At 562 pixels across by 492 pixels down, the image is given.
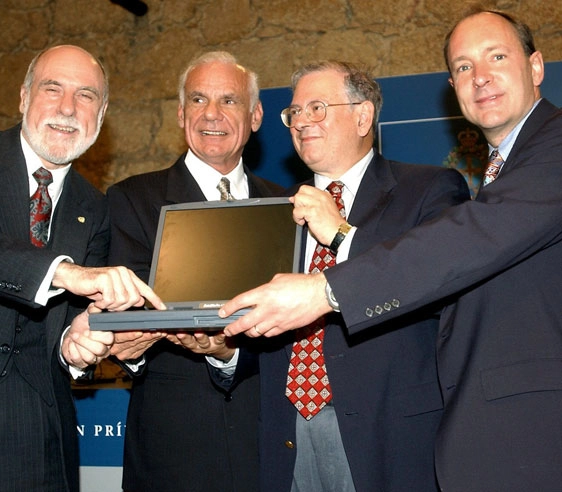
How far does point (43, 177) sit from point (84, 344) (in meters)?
0.78

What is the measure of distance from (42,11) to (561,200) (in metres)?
4.90

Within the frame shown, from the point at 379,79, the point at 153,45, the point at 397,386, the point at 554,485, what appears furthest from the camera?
the point at 153,45

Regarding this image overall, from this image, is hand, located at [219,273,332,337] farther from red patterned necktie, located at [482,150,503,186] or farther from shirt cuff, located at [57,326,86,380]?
shirt cuff, located at [57,326,86,380]

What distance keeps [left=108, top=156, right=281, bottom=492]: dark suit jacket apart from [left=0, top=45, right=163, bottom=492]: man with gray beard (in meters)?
0.23

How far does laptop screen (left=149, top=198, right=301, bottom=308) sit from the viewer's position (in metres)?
2.15

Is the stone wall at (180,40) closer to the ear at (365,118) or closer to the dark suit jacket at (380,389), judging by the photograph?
the ear at (365,118)

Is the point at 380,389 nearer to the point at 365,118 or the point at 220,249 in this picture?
the point at 220,249

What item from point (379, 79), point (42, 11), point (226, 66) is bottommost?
point (226, 66)

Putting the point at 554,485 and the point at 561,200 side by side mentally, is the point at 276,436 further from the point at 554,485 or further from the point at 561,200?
A: the point at 561,200

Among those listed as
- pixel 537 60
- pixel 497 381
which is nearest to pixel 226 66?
pixel 537 60

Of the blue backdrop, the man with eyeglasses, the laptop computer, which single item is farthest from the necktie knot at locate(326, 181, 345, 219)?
the blue backdrop

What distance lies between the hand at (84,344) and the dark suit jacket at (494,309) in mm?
873

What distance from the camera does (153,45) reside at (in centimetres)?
535

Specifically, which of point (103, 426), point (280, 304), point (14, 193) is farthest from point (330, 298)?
point (103, 426)
